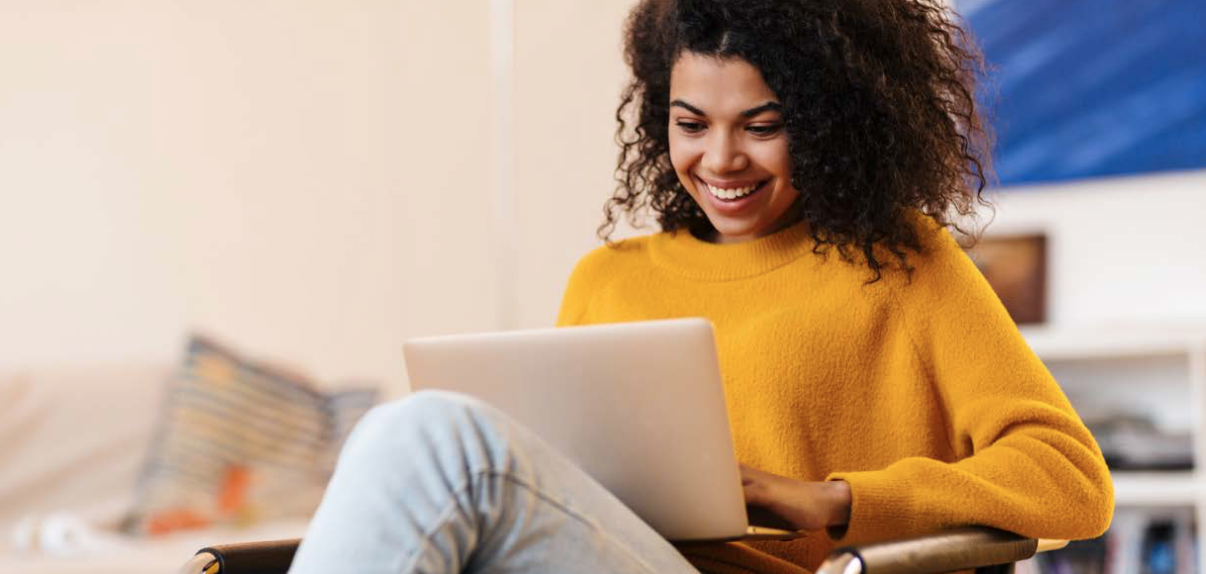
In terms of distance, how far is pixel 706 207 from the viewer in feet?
4.66

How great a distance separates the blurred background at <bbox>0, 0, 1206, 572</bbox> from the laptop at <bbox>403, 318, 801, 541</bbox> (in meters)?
1.54

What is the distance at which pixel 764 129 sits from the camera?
4.44ft

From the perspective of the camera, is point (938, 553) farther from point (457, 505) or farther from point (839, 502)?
point (457, 505)

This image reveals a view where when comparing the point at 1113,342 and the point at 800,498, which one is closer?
the point at 800,498

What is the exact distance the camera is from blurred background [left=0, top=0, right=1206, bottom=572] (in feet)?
8.87

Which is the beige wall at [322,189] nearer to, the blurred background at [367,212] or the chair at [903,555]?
the blurred background at [367,212]

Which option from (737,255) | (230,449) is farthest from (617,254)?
(230,449)

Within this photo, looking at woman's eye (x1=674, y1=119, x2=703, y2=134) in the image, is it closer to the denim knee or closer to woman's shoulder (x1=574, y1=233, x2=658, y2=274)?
woman's shoulder (x1=574, y1=233, x2=658, y2=274)

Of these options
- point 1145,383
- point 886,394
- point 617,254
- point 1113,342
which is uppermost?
point 617,254

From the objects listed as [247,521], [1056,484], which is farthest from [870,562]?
[247,521]

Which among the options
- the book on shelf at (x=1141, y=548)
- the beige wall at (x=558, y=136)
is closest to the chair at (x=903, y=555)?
the book on shelf at (x=1141, y=548)

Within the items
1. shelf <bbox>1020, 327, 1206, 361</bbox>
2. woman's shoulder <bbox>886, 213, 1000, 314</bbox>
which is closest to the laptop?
woman's shoulder <bbox>886, 213, 1000, 314</bbox>

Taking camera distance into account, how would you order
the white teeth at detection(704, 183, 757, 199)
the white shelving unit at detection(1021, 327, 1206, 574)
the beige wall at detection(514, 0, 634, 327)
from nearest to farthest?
the white teeth at detection(704, 183, 757, 199) < the white shelving unit at detection(1021, 327, 1206, 574) < the beige wall at detection(514, 0, 634, 327)

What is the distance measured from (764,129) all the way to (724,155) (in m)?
0.05
